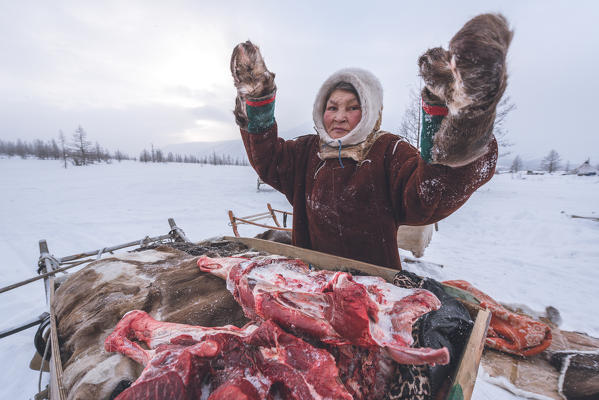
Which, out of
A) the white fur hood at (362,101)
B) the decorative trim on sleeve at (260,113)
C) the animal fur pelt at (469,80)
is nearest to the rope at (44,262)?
the decorative trim on sleeve at (260,113)

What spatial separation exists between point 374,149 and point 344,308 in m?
1.17

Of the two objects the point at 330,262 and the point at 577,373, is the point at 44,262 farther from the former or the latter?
the point at 577,373

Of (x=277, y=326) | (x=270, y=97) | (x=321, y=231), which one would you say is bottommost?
(x=277, y=326)

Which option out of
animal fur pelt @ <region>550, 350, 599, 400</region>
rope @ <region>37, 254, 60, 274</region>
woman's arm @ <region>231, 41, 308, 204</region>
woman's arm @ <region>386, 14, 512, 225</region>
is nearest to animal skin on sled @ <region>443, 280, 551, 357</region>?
animal fur pelt @ <region>550, 350, 599, 400</region>

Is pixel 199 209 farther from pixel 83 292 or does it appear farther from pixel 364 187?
pixel 364 187

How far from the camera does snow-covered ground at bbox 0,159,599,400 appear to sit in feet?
12.6

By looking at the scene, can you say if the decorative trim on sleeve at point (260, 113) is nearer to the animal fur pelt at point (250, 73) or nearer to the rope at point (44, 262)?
the animal fur pelt at point (250, 73)

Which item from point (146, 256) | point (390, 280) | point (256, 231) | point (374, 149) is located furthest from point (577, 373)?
point (256, 231)

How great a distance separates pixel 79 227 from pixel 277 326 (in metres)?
11.5

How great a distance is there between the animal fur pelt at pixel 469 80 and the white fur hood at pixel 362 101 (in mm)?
734

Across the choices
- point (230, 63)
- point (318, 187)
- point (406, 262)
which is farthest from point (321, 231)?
point (406, 262)

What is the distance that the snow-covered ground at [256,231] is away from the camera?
383 centimetres

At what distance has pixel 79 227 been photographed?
8984 mm

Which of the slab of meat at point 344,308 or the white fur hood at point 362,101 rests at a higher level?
the white fur hood at point 362,101
